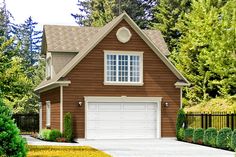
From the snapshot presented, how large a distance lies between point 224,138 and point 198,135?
3510 mm

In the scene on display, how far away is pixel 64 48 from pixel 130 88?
5547 millimetres

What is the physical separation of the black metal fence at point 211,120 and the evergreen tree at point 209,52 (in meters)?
2.66

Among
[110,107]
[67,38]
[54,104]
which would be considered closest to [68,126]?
[110,107]

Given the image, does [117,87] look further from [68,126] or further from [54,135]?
[54,135]

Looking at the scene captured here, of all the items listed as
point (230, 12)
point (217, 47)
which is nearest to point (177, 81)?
point (217, 47)

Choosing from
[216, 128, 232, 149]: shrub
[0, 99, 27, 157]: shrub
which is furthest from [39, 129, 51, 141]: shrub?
[0, 99, 27, 157]: shrub

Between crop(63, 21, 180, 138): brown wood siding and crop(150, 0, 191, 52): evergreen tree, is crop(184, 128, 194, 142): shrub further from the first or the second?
crop(150, 0, 191, 52): evergreen tree

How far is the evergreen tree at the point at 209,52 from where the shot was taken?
98.0 ft

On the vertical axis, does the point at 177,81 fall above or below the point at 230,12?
below

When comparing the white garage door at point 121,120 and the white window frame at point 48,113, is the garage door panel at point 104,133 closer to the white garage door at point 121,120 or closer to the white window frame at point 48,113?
the white garage door at point 121,120

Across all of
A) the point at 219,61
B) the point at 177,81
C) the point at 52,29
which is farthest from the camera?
the point at 52,29

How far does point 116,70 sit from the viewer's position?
30953 millimetres

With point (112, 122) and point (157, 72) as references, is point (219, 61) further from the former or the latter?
point (112, 122)

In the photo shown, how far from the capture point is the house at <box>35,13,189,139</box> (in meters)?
30.3
